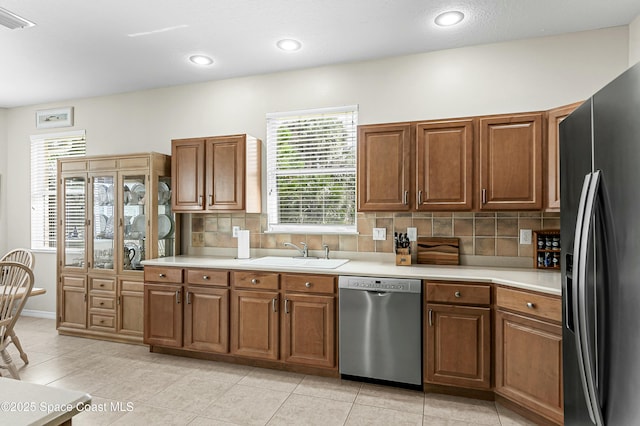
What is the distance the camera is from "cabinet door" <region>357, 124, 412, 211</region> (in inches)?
118

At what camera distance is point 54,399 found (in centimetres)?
86

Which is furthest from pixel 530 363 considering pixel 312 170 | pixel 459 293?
pixel 312 170

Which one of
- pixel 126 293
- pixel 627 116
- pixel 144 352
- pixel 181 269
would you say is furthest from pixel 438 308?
pixel 126 293

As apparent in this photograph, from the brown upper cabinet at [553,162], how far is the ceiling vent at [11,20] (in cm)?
388

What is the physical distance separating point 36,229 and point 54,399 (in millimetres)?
5199

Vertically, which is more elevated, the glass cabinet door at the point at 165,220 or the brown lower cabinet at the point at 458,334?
the glass cabinet door at the point at 165,220

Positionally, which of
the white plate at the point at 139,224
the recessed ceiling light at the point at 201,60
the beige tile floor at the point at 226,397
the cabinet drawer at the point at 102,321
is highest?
the recessed ceiling light at the point at 201,60

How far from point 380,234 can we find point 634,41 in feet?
7.98

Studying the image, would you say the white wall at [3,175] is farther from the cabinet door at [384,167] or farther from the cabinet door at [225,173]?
the cabinet door at [384,167]

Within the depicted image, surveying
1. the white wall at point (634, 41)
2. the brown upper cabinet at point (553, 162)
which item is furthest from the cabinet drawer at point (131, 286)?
the white wall at point (634, 41)

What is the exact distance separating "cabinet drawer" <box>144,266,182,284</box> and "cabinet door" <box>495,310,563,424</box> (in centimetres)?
271

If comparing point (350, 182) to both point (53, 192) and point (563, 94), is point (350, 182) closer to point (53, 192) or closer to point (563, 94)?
point (563, 94)

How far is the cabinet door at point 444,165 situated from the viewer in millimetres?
2852

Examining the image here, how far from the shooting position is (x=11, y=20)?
2516 millimetres
